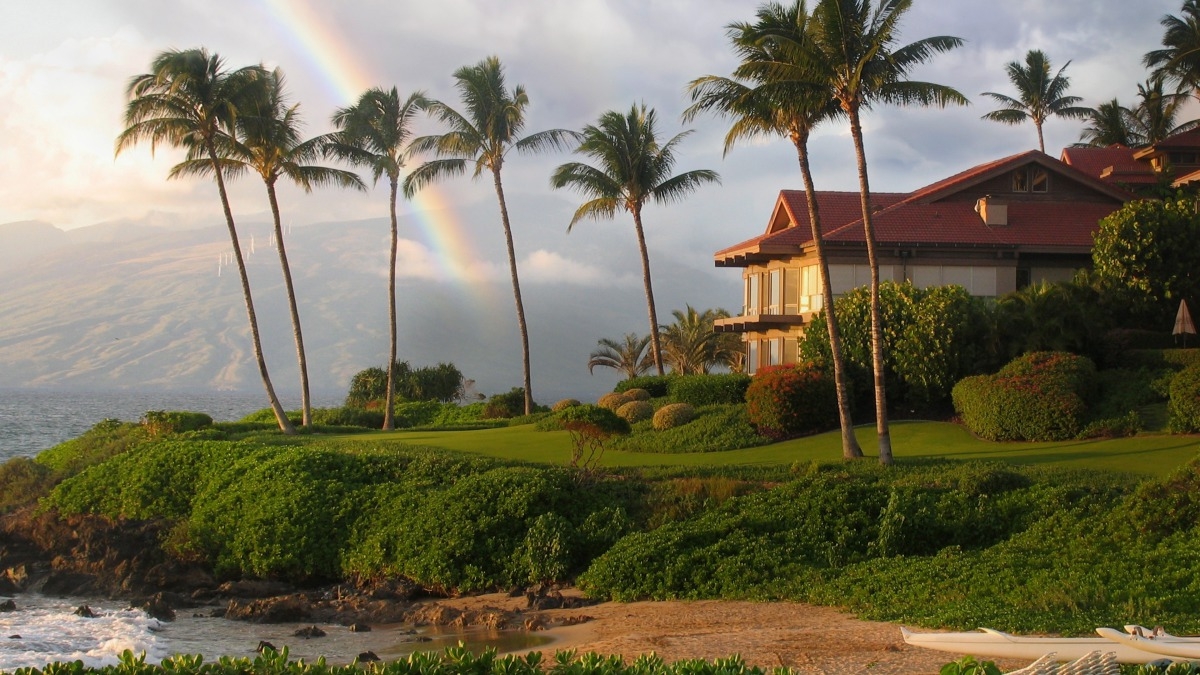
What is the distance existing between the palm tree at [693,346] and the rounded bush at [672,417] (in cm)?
2444

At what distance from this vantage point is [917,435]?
27.6m

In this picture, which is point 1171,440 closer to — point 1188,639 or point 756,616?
point 756,616

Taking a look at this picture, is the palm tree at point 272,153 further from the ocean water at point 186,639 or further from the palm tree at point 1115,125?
the palm tree at point 1115,125

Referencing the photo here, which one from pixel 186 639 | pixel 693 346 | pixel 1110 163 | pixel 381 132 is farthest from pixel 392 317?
pixel 1110 163

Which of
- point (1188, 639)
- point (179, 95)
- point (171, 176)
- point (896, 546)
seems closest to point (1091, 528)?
point (896, 546)

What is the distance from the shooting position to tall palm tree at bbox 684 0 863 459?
22.7 metres

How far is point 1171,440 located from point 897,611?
14.5 meters

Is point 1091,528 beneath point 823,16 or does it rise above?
beneath

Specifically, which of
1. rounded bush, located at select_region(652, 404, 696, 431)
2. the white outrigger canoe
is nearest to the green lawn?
rounded bush, located at select_region(652, 404, 696, 431)

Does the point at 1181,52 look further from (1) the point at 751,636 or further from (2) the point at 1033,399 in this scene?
(1) the point at 751,636

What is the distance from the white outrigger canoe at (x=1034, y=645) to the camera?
28.2ft

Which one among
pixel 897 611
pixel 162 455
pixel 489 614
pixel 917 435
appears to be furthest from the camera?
pixel 917 435

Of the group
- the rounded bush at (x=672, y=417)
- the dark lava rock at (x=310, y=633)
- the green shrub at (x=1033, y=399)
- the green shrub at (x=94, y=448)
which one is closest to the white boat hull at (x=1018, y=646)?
the dark lava rock at (x=310, y=633)

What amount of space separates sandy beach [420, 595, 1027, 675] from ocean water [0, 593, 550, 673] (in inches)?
46.3
